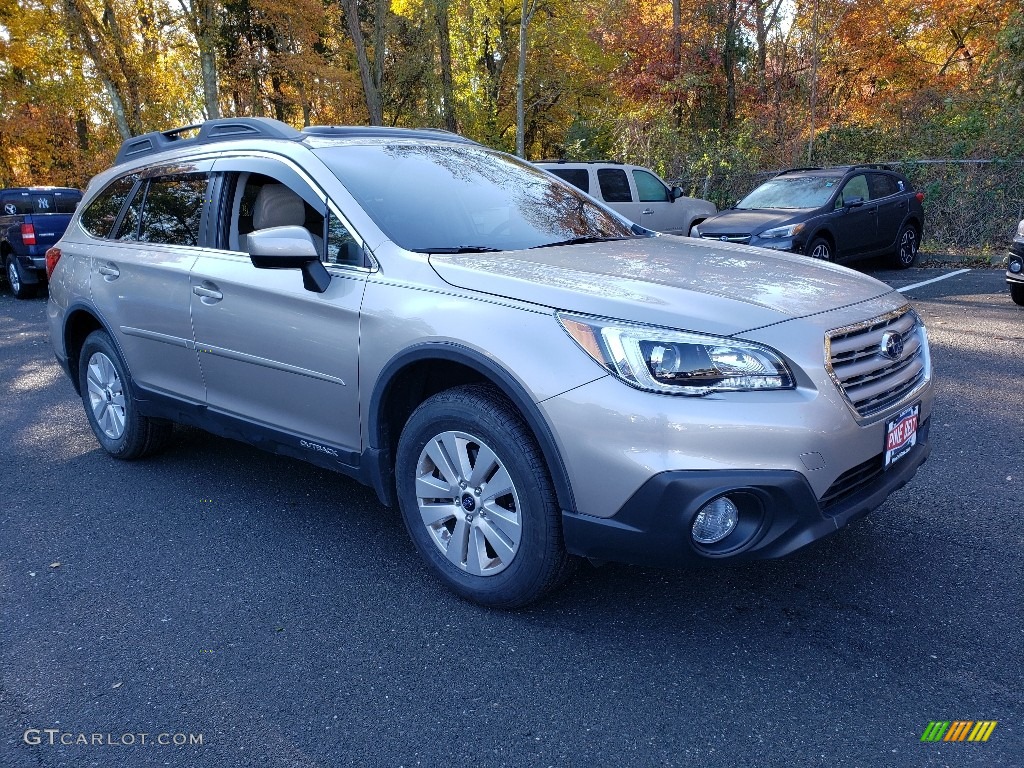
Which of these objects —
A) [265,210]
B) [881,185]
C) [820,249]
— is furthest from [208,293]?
[881,185]

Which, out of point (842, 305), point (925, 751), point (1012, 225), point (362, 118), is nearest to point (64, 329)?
point (842, 305)

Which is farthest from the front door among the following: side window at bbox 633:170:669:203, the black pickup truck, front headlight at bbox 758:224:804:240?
the black pickup truck

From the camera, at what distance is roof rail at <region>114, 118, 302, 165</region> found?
3.98 meters

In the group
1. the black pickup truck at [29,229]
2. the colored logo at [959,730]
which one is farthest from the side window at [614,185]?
the colored logo at [959,730]

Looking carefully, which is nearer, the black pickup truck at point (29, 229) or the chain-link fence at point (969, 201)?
the black pickup truck at point (29, 229)

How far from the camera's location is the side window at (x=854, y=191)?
1162cm

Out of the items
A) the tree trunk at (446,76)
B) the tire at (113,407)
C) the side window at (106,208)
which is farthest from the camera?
the tree trunk at (446,76)

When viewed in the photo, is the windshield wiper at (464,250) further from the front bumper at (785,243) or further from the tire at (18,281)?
the tire at (18,281)

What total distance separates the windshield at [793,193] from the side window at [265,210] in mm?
9389

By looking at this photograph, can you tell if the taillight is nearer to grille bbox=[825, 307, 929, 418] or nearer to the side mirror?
the side mirror

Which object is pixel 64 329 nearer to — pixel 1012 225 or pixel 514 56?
pixel 1012 225

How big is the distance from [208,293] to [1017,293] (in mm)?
8568

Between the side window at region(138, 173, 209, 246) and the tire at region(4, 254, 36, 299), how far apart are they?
10.8 m

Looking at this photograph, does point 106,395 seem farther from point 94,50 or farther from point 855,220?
point 94,50
